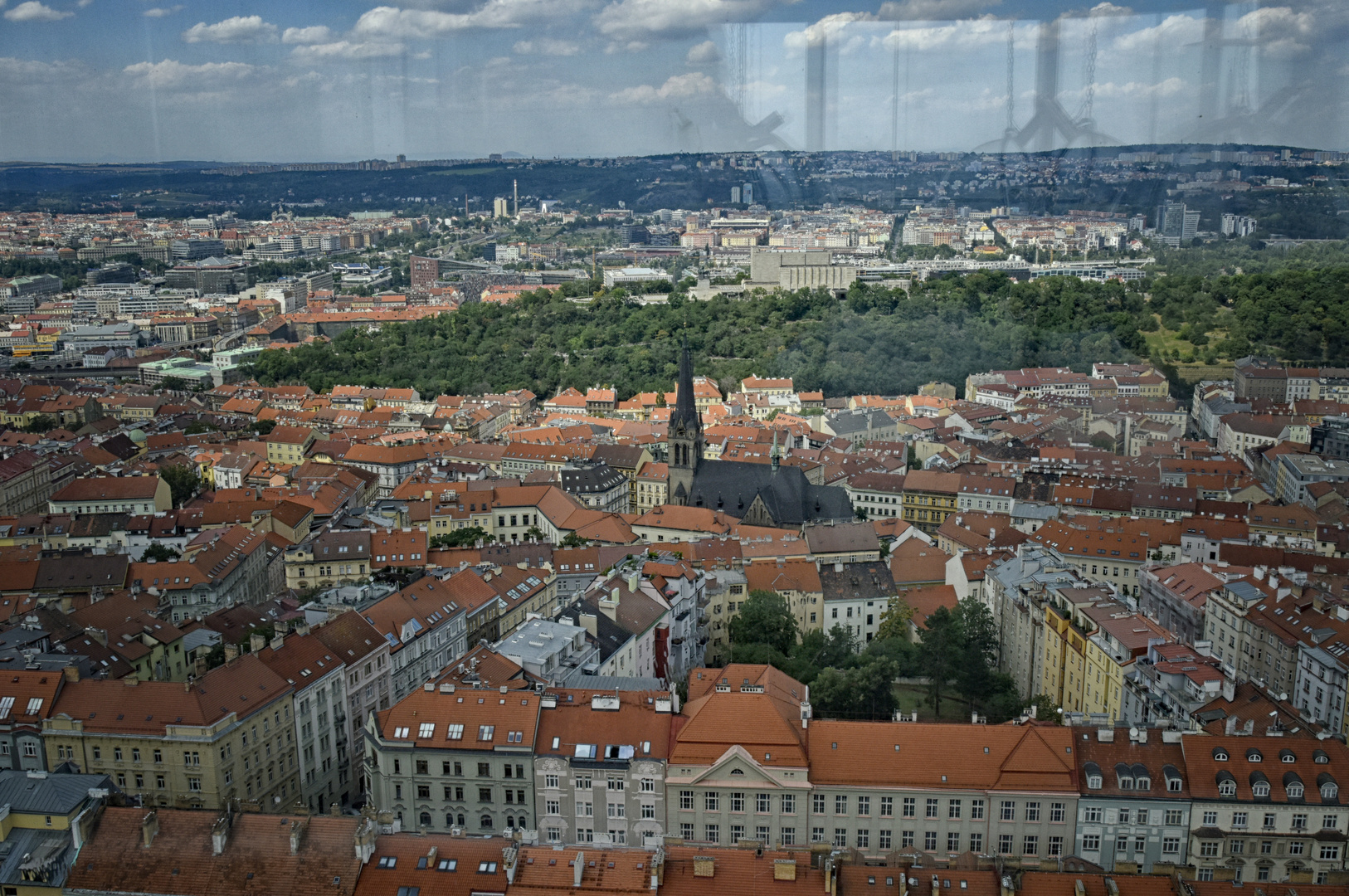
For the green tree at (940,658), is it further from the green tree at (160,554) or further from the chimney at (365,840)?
the green tree at (160,554)

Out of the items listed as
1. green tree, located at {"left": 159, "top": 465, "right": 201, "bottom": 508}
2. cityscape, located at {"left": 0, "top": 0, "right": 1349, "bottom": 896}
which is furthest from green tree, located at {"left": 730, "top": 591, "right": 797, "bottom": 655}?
green tree, located at {"left": 159, "top": 465, "right": 201, "bottom": 508}

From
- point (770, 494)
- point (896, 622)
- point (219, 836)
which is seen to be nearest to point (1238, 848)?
point (896, 622)

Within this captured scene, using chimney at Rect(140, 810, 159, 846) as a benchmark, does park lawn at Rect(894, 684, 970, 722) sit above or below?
below

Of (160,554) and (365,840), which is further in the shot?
(160,554)

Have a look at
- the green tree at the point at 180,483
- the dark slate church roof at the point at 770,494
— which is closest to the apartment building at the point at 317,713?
the dark slate church roof at the point at 770,494

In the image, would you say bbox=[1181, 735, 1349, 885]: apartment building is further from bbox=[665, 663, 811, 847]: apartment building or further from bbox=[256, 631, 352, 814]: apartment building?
bbox=[256, 631, 352, 814]: apartment building

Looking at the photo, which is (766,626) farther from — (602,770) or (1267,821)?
(1267,821)
